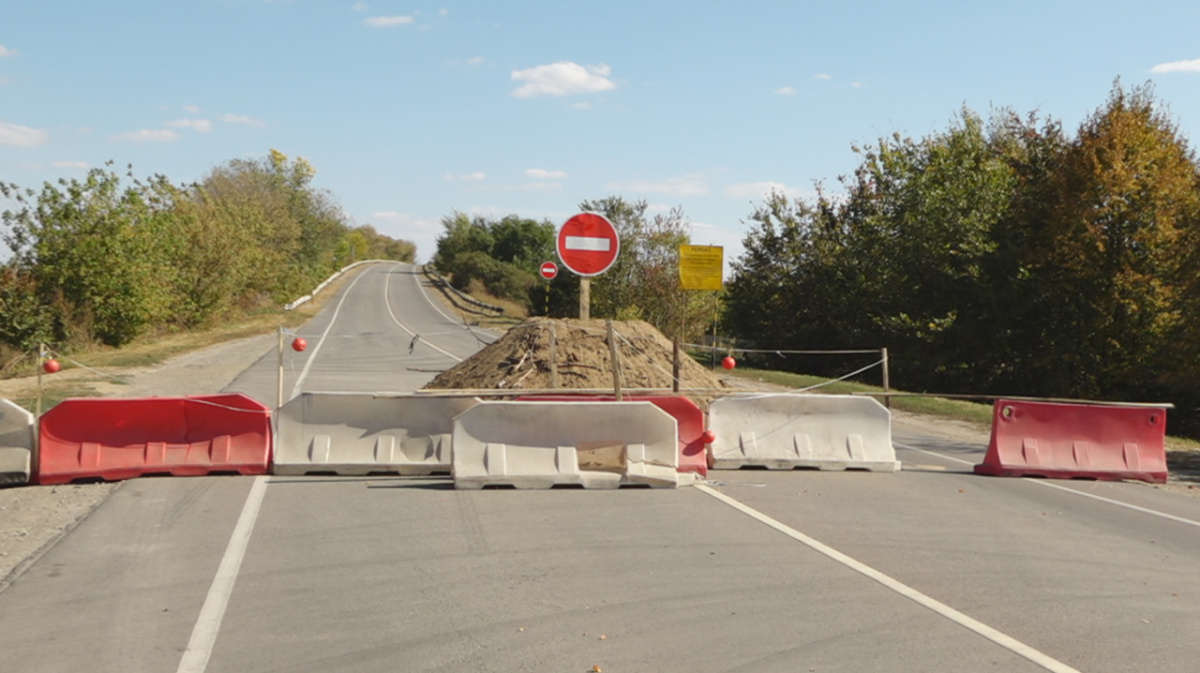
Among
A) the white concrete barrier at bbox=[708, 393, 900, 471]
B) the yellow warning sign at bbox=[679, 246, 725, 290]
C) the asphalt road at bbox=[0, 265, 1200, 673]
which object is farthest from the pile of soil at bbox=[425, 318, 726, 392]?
the yellow warning sign at bbox=[679, 246, 725, 290]

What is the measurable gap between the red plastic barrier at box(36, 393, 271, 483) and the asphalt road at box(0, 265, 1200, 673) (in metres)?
0.34

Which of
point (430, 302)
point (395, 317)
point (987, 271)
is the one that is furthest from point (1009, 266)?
point (430, 302)

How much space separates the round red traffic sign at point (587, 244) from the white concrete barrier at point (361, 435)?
12.0 ft

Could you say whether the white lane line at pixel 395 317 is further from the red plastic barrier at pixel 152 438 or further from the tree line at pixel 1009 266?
the red plastic barrier at pixel 152 438

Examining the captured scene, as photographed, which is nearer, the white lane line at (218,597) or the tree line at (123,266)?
the white lane line at (218,597)

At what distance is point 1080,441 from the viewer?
12.5m

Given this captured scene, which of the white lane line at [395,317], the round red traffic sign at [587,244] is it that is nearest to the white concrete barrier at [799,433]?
the round red traffic sign at [587,244]

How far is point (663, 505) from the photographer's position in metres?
→ 9.75

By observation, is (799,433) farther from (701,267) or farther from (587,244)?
(701,267)

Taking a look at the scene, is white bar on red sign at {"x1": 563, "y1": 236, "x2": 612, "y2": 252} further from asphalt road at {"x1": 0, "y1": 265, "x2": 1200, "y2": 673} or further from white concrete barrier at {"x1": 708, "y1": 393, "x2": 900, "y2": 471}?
asphalt road at {"x1": 0, "y1": 265, "x2": 1200, "y2": 673}

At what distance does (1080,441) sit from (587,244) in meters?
6.52

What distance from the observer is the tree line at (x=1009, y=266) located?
2825cm

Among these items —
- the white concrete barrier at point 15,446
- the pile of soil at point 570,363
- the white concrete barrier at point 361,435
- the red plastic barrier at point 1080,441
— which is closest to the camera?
the white concrete barrier at point 15,446

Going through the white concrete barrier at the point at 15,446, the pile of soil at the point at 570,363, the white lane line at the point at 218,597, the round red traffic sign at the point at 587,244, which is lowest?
the white lane line at the point at 218,597
